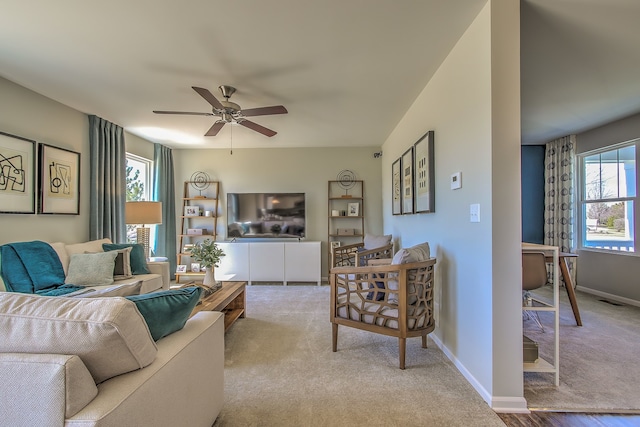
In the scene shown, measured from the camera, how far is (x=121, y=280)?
3.17m

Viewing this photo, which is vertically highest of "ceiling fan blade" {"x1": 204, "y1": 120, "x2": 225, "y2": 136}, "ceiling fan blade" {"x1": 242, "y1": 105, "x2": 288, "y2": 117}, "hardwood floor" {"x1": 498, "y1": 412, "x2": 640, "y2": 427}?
"ceiling fan blade" {"x1": 242, "y1": 105, "x2": 288, "y2": 117}

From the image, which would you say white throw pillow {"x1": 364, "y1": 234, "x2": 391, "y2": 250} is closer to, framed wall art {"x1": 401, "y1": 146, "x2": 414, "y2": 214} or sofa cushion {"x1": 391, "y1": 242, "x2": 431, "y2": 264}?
framed wall art {"x1": 401, "y1": 146, "x2": 414, "y2": 214}

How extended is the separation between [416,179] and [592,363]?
2.04 metres

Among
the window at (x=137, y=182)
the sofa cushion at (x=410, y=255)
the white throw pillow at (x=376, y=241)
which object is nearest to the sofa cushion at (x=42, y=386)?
the sofa cushion at (x=410, y=255)

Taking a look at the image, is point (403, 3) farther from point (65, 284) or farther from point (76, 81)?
point (65, 284)

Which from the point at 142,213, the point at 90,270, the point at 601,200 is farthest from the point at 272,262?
the point at 601,200

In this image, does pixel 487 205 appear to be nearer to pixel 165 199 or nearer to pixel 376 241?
pixel 376 241

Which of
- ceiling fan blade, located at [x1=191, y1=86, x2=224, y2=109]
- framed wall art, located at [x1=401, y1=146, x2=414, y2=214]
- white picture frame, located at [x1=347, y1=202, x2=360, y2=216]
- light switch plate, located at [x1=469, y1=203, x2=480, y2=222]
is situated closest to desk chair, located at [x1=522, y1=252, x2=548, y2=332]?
light switch plate, located at [x1=469, y1=203, x2=480, y2=222]

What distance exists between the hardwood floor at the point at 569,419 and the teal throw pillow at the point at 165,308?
5.92 feet

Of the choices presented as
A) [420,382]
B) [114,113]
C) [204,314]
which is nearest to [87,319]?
[204,314]

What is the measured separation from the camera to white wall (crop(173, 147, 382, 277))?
5309 mm

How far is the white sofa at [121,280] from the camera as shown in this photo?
9.89 ft

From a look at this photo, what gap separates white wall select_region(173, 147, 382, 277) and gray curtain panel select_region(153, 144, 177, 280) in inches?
6.4

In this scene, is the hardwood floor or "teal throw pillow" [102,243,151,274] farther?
"teal throw pillow" [102,243,151,274]
